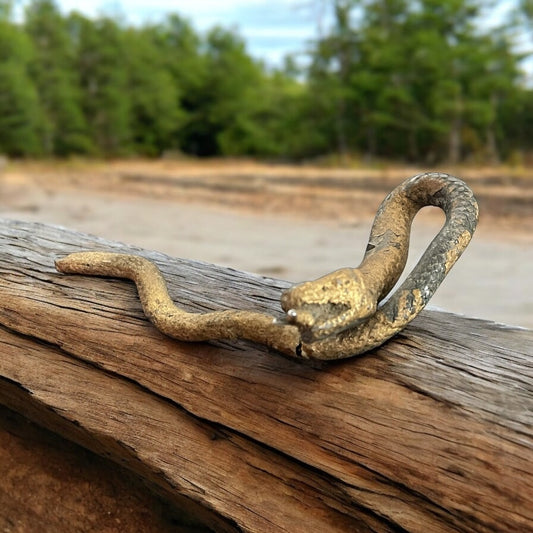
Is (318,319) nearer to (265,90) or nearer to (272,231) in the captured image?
(272,231)

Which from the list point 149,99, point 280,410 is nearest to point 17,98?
point 149,99

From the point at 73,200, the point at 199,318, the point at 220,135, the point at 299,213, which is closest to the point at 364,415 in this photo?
the point at 199,318

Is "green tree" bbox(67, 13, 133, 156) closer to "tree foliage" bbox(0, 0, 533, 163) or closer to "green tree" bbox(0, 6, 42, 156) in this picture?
"tree foliage" bbox(0, 0, 533, 163)

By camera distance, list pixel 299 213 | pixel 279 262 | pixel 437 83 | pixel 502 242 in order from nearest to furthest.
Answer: pixel 279 262, pixel 502 242, pixel 299 213, pixel 437 83

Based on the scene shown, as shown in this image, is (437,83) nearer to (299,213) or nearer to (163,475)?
(299,213)

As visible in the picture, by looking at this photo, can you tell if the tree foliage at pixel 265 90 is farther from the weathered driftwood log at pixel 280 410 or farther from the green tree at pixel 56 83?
the weathered driftwood log at pixel 280 410

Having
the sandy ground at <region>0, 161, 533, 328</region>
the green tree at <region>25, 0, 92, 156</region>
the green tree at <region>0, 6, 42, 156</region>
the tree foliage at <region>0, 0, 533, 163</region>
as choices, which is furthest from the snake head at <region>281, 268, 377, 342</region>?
the green tree at <region>25, 0, 92, 156</region>
